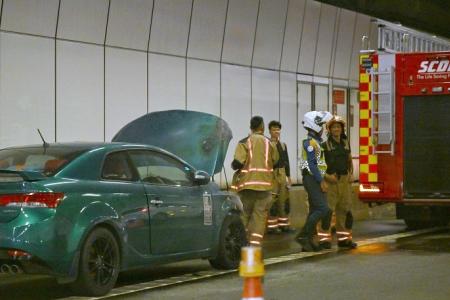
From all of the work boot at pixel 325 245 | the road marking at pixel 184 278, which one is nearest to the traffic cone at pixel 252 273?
the road marking at pixel 184 278

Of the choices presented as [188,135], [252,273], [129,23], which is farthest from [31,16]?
[252,273]

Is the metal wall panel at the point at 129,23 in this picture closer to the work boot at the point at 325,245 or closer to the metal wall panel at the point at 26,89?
the metal wall panel at the point at 26,89

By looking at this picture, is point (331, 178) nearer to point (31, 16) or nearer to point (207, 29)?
point (31, 16)

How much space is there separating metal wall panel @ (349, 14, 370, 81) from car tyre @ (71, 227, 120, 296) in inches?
567

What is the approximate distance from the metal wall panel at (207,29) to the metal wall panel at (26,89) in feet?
11.9

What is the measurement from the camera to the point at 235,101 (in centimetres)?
1845

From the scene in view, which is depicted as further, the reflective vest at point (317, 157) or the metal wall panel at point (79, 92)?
the metal wall panel at point (79, 92)

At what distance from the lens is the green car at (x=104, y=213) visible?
8430 mm

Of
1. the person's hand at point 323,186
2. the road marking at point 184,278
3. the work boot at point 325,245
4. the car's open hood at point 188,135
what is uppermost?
the car's open hood at point 188,135

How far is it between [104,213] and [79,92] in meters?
6.04

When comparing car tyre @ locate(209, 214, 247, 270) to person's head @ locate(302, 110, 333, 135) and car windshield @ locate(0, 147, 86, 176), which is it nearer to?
person's head @ locate(302, 110, 333, 135)

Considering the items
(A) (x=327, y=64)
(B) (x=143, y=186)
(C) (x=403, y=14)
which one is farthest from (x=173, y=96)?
(C) (x=403, y=14)

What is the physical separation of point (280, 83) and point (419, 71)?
224 inches

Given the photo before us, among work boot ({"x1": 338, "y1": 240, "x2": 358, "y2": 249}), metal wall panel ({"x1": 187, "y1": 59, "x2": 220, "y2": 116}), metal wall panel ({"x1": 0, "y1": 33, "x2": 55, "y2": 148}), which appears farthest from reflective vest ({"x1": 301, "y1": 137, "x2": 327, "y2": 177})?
metal wall panel ({"x1": 187, "y1": 59, "x2": 220, "y2": 116})
